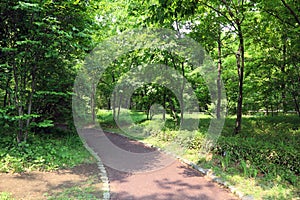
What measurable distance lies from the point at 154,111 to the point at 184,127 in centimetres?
374

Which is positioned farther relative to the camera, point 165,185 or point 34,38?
point 34,38

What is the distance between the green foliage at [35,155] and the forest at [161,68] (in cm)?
4

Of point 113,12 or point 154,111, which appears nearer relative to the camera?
point 113,12

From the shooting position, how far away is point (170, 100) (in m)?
9.88

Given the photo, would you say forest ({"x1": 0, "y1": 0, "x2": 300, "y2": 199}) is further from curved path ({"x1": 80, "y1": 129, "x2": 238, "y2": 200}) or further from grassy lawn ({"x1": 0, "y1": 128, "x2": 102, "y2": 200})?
curved path ({"x1": 80, "y1": 129, "x2": 238, "y2": 200})

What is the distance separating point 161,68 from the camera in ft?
29.3

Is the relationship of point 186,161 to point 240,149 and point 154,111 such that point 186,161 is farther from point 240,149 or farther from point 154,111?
point 154,111

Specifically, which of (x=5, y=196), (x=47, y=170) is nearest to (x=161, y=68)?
(x=47, y=170)

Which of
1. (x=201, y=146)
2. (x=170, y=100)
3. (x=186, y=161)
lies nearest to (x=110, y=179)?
(x=186, y=161)

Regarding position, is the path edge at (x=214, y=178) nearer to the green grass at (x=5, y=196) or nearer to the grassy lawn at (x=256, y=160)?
the grassy lawn at (x=256, y=160)

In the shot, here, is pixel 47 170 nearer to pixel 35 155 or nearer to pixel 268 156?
pixel 35 155

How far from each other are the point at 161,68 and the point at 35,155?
18.5 ft

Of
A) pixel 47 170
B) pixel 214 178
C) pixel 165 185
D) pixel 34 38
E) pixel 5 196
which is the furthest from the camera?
pixel 34 38

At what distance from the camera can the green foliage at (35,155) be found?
4.41 metres
